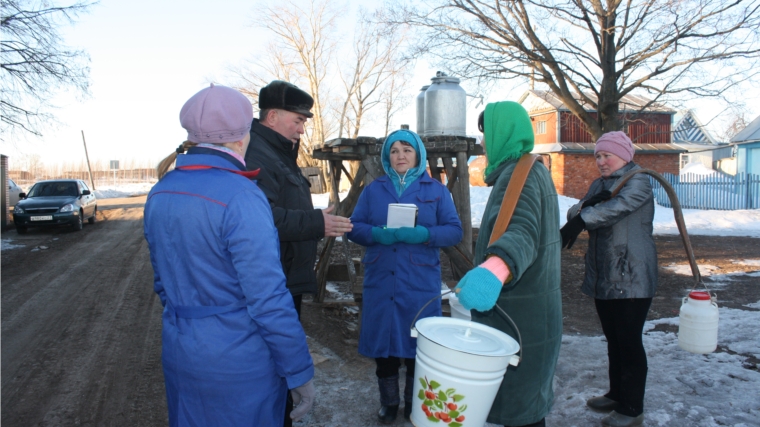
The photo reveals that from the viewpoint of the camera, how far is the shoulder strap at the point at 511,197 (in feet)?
6.63

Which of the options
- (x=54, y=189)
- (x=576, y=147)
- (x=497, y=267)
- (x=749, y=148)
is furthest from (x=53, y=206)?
(x=749, y=148)

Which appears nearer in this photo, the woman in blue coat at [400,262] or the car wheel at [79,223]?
the woman in blue coat at [400,262]

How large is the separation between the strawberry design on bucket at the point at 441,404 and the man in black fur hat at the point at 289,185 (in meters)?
0.91

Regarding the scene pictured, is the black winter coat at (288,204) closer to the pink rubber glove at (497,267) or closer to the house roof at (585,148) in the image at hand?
the pink rubber glove at (497,267)

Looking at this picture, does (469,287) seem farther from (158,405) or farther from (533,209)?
(158,405)

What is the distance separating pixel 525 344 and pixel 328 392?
2122 mm

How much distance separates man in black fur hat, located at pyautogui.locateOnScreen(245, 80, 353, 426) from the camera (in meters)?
2.62

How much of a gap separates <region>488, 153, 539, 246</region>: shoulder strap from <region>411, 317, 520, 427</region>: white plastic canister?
403mm

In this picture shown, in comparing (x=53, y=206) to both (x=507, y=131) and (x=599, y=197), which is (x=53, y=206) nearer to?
(x=599, y=197)

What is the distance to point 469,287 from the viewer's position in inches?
70.8

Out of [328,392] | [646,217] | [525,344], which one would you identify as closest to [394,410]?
[328,392]

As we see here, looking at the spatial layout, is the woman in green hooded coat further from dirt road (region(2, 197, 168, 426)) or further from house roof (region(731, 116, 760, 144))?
house roof (region(731, 116, 760, 144))

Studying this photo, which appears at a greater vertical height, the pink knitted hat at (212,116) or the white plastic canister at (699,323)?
the pink knitted hat at (212,116)

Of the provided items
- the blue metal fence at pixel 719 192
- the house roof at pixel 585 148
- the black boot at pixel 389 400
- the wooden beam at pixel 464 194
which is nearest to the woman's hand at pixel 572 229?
the black boot at pixel 389 400
